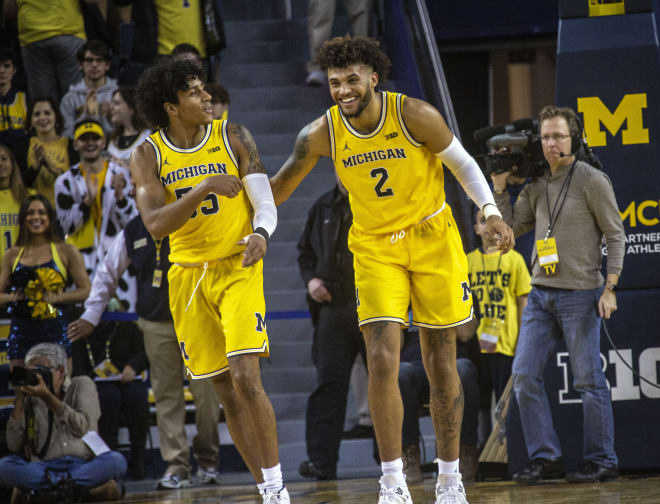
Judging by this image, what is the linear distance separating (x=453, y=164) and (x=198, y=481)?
11.9 ft

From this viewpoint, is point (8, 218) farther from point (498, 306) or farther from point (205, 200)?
point (205, 200)

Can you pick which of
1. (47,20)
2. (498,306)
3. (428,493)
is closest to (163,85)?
(428,493)

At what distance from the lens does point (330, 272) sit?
7391mm

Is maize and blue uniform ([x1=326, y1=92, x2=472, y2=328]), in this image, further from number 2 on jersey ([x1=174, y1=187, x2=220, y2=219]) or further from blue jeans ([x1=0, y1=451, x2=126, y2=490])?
blue jeans ([x1=0, y1=451, x2=126, y2=490])

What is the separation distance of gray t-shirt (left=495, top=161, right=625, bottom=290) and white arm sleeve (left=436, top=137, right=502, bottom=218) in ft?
4.91

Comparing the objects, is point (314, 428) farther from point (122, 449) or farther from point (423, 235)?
point (423, 235)

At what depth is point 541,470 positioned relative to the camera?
638cm

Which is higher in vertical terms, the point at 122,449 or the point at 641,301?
the point at 641,301

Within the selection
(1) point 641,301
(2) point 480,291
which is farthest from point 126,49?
(1) point 641,301

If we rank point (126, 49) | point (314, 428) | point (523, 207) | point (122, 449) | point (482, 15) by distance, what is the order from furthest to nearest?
point (482, 15)
point (126, 49)
point (122, 449)
point (314, 428)
point (523, 207)

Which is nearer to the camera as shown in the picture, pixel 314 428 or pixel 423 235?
pixel 423 235

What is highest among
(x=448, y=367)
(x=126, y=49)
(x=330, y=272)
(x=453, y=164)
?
(x=126, y=49)

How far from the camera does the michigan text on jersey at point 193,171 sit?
5074 mm

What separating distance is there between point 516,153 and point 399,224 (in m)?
1.80
